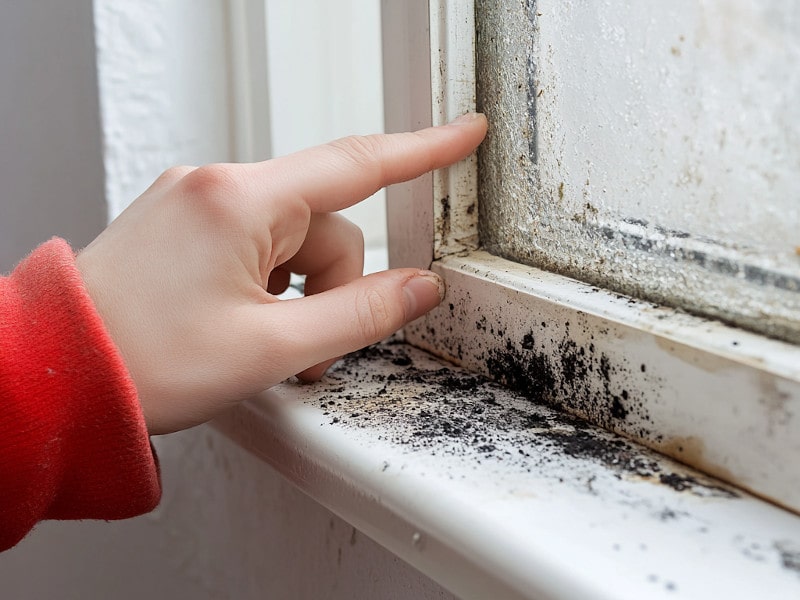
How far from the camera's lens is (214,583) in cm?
71

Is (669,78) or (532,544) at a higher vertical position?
(669,78)

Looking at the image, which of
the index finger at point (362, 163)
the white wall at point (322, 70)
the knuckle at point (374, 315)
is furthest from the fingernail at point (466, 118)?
the white wall at point (322, 70)

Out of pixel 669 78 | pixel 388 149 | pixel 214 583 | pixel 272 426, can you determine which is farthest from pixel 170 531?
pixel 669 78

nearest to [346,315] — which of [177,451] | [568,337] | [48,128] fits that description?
[568,337]

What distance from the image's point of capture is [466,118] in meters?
0.53

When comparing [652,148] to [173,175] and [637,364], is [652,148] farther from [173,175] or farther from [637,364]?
[173,175]

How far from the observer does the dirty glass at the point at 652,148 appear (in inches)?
14.3

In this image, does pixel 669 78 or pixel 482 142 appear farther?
pixel 482 142

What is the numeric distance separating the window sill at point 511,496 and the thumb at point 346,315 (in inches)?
1.4

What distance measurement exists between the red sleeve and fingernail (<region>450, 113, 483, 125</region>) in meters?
0.25

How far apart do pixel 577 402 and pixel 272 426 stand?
7.3 inches

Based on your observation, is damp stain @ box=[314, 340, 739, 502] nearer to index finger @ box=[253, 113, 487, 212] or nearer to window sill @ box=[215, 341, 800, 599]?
window sill @ box=[215, 341, 800, 599]

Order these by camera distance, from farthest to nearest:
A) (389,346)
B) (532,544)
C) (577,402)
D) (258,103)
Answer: (258,103)
(389,346)
(577,402)
(532,544)

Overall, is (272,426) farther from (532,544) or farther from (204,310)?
(532,544)
